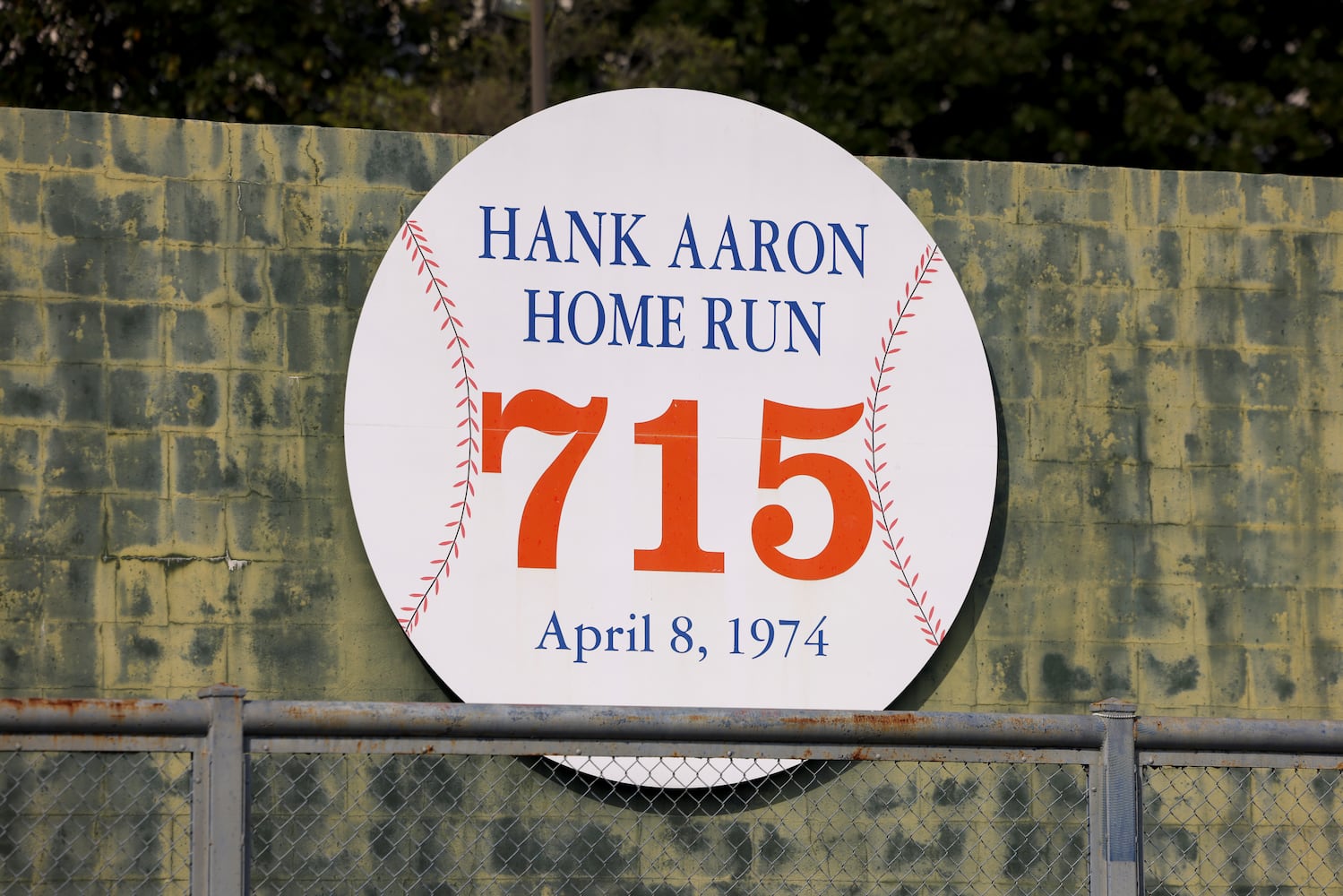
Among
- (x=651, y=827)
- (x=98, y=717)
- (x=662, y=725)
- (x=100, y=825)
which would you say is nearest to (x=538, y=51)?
(x=651, y=827)

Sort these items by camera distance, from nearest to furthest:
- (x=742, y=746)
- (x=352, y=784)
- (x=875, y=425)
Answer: (x=742, y=746) → (x=352, y=784) → (x=875, y=425)

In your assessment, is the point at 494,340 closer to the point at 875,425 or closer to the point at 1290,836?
the point at 875,425

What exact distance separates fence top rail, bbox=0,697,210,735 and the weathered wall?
257 cm

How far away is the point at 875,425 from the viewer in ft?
22.3

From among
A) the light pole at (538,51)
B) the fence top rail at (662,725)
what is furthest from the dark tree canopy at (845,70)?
the fence top rail at (662,725)

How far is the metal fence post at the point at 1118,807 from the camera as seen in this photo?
4.17m

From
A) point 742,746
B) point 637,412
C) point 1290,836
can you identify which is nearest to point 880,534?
point 637,412

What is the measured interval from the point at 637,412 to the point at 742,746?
8.82ft

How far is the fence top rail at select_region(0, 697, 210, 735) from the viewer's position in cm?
376

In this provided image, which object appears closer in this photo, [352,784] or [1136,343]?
[352,784]

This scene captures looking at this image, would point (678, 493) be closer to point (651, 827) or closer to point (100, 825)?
point (651, 827)

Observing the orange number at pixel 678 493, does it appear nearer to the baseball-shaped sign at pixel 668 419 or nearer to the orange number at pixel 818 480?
the baseball-shaped sign at pixel 668 419

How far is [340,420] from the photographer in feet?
21.5

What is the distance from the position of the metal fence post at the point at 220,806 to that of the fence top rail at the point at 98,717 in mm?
52
